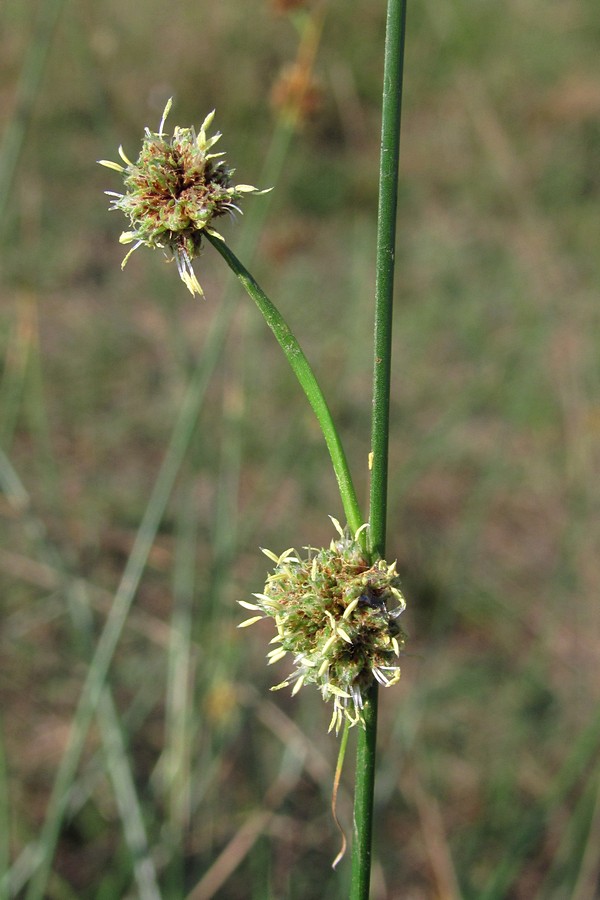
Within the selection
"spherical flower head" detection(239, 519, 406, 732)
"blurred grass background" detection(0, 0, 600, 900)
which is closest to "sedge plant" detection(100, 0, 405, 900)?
"spherical flower head" detection(239, 519, 406, 732)

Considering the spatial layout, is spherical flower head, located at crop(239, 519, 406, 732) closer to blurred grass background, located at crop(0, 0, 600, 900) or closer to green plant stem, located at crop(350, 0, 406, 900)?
green plant stem, located at crop(350, 0, 406, 900)

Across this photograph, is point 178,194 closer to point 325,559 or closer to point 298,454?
point 325,559

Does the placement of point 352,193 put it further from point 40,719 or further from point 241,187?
point 241,187

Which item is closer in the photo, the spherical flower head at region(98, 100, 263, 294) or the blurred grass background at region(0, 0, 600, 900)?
the spherical flower head at region(98, 100, 263, 294)

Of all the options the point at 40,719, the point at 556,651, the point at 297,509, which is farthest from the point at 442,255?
the point at 40,719

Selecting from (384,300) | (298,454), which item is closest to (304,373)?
(384,300)

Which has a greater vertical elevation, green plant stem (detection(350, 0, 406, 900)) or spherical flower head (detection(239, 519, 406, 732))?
green plant stem (detection(350, 0, 406, 900))

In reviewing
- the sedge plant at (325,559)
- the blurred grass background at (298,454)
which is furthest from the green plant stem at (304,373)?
the blurred grass background at (298,454)

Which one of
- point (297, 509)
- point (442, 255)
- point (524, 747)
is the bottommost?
point (524, 747)
